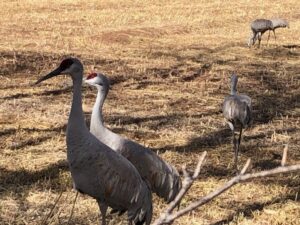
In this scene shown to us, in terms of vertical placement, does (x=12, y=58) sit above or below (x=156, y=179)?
below

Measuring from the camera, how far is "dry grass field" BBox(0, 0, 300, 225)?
5.58m

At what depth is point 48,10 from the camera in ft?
76.8

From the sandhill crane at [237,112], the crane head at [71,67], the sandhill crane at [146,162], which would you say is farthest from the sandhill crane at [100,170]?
the sandhill crane at [237,112]

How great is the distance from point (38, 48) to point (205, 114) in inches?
256

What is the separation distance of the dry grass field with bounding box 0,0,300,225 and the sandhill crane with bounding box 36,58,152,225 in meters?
0.79

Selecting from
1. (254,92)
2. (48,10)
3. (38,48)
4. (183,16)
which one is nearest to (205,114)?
(254,92)

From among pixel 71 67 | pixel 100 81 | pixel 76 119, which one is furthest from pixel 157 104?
pixel 76 119

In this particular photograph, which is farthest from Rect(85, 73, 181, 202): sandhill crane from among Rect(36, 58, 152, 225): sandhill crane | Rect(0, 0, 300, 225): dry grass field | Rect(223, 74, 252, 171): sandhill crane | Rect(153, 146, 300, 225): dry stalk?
Rect(153, 146, 300, 225): dry stalk

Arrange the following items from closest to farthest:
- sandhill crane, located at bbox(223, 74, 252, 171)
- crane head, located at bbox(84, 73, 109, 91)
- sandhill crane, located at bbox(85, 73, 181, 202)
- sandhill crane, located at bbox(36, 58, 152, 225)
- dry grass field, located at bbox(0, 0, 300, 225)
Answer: sandhill crane, located at bbox(36, 58, 152, 225) → sandhill crane, located at bbox(85, 73, 181, 202) → crane head, located at bbox(84, 73, 109, 91) → dry grass field, located at bbox(0, 0, 300, 225) → sandhill crane, located at bbox(223, 74, 252, 171)

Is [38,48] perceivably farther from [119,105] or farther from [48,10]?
[48,10]

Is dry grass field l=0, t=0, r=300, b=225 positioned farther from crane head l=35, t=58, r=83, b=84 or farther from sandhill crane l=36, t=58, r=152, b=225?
crane head l=35, t=58, r=83, b=84

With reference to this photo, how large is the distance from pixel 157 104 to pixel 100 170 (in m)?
5.19

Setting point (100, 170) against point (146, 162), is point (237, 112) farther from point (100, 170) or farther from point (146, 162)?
point (100, 170)

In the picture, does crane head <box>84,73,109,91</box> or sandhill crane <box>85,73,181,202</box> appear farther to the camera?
crane head <box>84,73,109,91</box>
